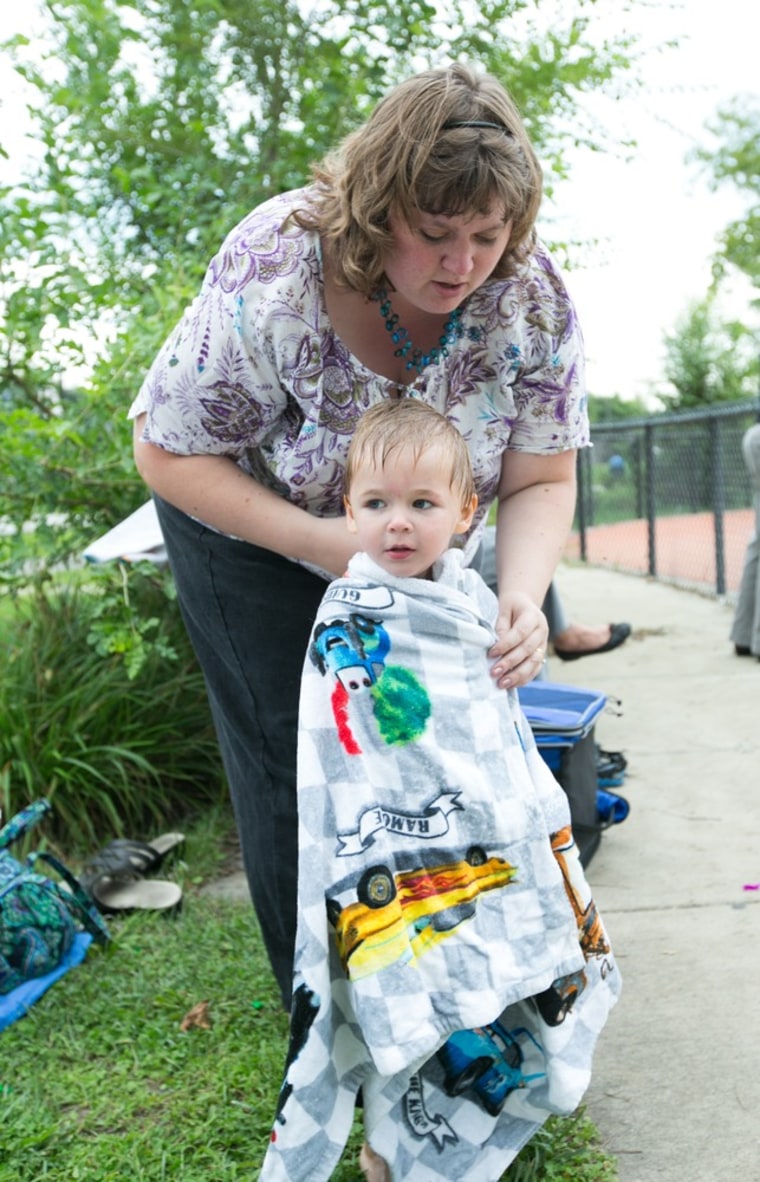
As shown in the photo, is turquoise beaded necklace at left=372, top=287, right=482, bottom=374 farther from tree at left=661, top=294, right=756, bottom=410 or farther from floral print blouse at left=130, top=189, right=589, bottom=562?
tree at left=661, top=294, right=756, bottom=410

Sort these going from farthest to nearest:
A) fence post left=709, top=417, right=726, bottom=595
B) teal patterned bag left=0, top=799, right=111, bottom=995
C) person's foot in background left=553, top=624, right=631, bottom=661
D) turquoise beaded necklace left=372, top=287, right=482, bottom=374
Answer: fence post left=709, top=417, right=726, bottom=595 < person's foot in background left=553, top=624, right=631, bottom=661 < teal patterned bag left=0, top=799, right=111, bottom=995 < turquoise beaded necklace left=372, top=287, right=482, bottom=374

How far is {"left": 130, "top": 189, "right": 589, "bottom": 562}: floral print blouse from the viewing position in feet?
7.02

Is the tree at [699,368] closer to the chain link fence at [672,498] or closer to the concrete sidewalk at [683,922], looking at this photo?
the chain link fence at [672,498]

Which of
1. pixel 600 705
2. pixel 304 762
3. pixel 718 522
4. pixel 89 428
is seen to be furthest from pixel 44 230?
pixel 718 522

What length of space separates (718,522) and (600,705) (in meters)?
5.14

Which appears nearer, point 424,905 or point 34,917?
point 424,905

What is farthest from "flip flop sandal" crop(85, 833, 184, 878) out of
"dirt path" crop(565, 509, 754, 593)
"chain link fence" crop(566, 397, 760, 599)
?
"dirt path" crop(565, 509, 754, 593)

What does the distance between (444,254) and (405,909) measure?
1014 millimetres

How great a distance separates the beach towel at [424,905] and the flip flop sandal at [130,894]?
1.66 metres

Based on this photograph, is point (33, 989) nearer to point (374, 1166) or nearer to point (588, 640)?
point (374, 1166)

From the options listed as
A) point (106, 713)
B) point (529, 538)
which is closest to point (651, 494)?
point (106, 713)

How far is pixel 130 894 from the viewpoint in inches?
142

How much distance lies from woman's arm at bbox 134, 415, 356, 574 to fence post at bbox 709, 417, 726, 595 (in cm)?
652

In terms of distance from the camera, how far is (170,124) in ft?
17.7
